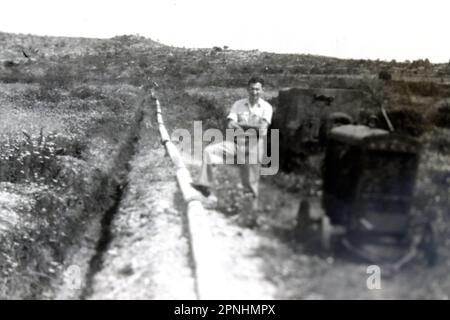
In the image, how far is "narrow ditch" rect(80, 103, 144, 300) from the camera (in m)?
6.11

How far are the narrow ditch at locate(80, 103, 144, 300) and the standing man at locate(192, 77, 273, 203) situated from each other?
1.87m

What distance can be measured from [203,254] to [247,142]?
195cm

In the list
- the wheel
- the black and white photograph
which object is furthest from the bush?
the wheel

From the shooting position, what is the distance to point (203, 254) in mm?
4820

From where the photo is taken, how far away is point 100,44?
5325 centimetres

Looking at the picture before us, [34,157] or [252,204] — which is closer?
[252,204]

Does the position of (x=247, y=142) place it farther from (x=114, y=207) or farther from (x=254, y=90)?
(x=114, y=207)

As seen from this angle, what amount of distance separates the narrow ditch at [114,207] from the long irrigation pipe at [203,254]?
1.40 metres

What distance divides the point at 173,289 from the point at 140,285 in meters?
0.48

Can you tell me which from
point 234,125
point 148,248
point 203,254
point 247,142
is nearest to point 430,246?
point 203,254

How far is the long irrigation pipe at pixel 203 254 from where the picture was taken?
4191 mm

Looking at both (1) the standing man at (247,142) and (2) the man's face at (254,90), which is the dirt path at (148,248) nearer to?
(1) the standing man at (247,142)
